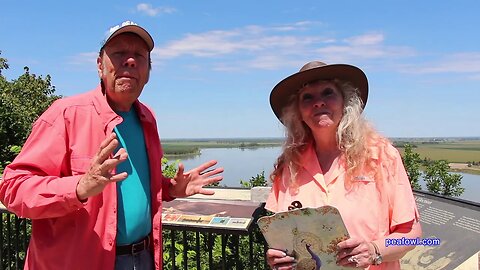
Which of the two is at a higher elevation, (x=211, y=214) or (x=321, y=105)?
(x=321, y=105)

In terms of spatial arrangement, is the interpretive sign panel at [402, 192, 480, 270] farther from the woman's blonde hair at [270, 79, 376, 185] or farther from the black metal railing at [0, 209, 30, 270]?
the black metal railing at [0, 209, 30, 270]

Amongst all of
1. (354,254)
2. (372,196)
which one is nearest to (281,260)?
(354,254)

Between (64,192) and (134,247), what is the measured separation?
0.57 meters

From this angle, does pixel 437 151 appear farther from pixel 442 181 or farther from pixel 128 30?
pixel 128 30

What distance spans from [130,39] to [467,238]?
7.80ft

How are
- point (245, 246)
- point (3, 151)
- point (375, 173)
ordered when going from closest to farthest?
point (375, 173) < point (245, 246) < point (3, 151)

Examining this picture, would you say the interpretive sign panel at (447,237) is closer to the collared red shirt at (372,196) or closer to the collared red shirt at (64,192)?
the collared red shirt at (372,196)

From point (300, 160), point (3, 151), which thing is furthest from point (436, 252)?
point (3, 151)

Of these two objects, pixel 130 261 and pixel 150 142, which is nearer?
pixel 130 261

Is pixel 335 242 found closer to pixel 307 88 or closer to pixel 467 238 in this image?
pixel 307 88

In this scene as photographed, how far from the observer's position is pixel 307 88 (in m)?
2.36

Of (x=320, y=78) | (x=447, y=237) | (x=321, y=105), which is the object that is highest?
(x=320, y=78)

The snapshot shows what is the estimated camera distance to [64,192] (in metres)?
1.75

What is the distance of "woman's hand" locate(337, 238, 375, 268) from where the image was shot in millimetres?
1865
